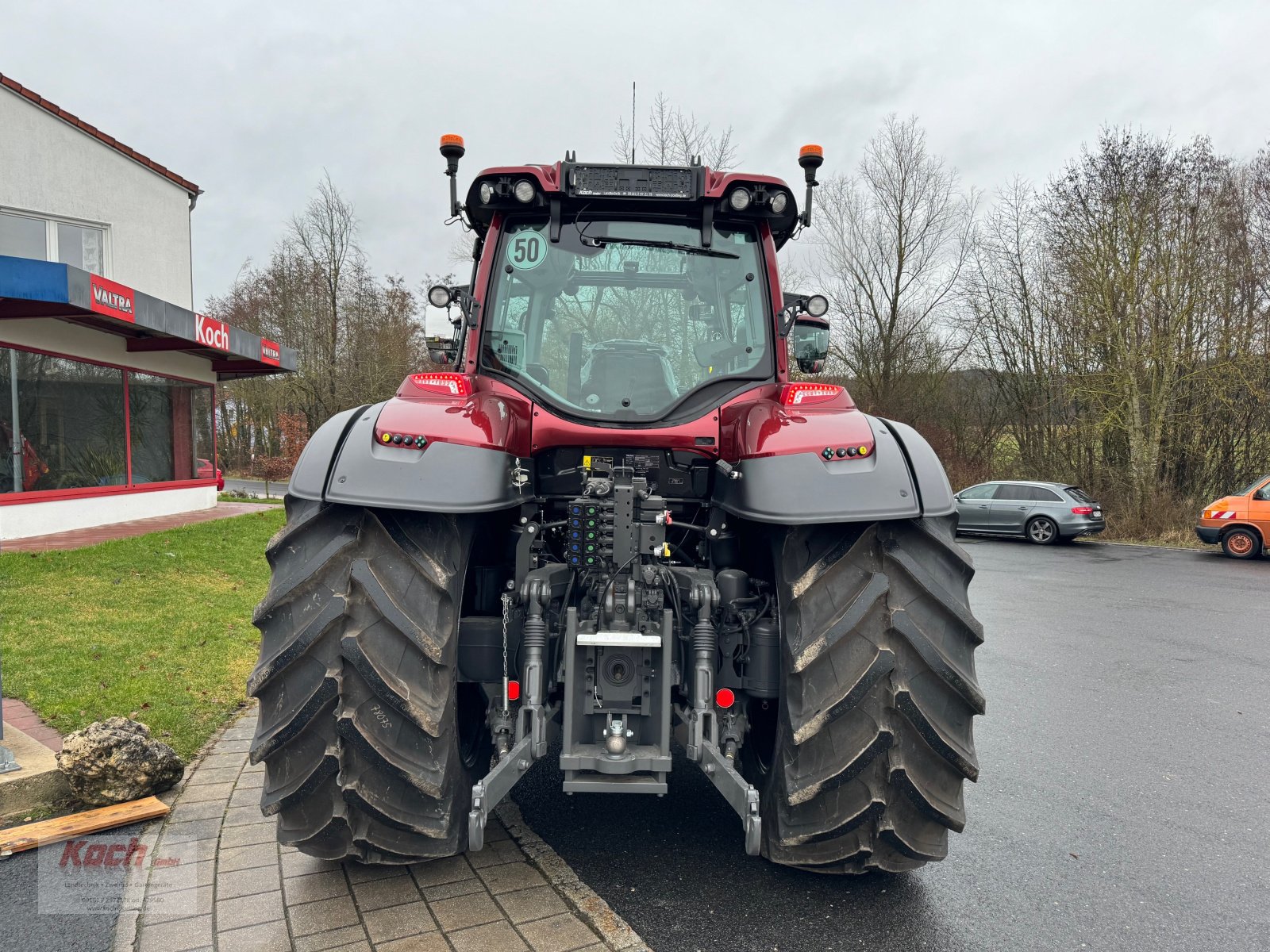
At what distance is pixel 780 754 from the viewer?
2.59m

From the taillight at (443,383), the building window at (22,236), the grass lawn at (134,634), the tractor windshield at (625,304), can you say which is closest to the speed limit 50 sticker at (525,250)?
the tractor windshield at (625,304)

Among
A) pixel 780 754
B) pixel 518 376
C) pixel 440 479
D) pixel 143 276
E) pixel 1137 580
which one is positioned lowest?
pixel 1137 580

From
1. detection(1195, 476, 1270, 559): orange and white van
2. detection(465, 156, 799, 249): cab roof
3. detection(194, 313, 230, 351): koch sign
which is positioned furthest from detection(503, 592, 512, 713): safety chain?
detection(1195, 476, 1270, 559): orange and white van

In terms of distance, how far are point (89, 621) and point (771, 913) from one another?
625cm

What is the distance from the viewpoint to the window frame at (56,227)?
13.9 metres

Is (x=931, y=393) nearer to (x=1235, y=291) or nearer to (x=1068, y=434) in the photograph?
(x=1068, y=434)

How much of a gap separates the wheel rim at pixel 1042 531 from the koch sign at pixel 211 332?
16.8m

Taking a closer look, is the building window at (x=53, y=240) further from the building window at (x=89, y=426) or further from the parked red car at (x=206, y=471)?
the parked red car at (x=206, y=471)

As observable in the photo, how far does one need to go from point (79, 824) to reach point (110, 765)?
0.27m

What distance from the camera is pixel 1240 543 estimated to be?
1501 centimetres

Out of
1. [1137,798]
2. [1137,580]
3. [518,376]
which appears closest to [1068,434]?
[1137,580]

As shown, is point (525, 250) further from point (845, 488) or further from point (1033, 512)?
point (1033, 512)

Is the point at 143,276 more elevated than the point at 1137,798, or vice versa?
the point at 143,276

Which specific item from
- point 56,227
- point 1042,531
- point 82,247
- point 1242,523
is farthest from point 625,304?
point 1042,531
